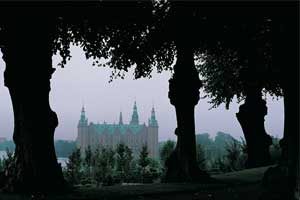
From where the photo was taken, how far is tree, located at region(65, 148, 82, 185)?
33056mm

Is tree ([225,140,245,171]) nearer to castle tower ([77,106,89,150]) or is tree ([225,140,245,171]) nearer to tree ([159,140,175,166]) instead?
tree ([159,140,175,166])

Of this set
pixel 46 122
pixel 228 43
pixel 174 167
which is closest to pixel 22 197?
pixel 46 122

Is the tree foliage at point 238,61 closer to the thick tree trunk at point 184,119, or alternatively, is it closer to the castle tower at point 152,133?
the thick tree trunk at point 184,119

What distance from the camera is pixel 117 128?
575ft

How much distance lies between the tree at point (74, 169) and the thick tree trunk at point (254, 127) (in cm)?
1283

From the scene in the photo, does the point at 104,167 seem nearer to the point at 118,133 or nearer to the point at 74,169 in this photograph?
the point at 74,169

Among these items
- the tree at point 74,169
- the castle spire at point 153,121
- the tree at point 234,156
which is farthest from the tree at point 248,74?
the castle spire at point 153,121

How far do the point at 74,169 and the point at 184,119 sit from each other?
1579 cm

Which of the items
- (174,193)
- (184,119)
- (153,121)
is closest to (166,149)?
(184,119)

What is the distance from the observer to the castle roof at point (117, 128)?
17075 cm

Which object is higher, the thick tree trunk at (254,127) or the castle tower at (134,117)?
the castle tower at (134,117)

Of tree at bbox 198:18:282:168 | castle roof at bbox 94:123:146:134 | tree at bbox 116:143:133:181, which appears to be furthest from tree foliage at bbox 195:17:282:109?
castle roof at bbox 94:123:146:134

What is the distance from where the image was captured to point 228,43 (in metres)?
22.8

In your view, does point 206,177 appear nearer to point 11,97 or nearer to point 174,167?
point 174,167
